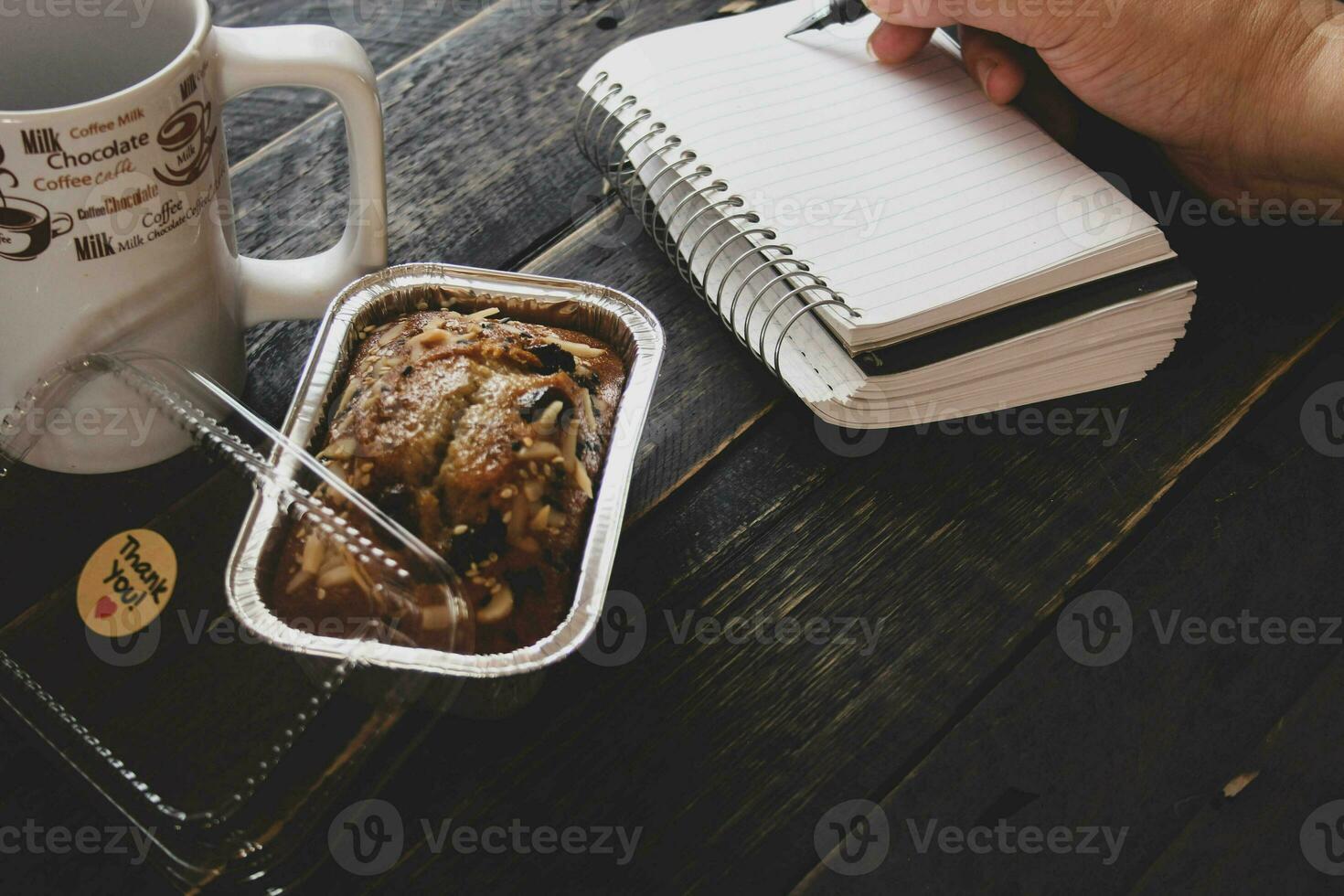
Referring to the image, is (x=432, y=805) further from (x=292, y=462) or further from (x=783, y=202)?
(x=783, y=202)

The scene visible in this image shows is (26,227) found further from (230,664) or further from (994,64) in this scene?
(994,64)

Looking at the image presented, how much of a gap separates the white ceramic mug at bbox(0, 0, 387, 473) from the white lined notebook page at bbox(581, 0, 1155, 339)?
1.05ft

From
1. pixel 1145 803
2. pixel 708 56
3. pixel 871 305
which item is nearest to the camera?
pixel 1145 803

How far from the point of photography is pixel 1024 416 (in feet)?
3.01

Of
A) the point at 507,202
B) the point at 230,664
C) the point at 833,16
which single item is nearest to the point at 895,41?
the point at 833,16

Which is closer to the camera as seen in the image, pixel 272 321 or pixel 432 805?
pixel 432 805

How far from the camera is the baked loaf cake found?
26.3 inches

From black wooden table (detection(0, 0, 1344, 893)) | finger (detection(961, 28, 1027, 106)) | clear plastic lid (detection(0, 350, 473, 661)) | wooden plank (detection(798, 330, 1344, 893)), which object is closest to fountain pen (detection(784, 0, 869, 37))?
finger (detection(961, 28, 1027, 106))

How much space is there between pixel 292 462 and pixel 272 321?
29 cm

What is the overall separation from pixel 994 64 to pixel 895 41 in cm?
10

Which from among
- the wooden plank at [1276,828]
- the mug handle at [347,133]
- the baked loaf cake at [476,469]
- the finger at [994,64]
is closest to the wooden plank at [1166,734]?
the wooden plank at [1276,828]

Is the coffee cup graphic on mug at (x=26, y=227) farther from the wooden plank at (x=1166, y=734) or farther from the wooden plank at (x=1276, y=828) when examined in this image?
the wooden plank at (x=1276, y=828)

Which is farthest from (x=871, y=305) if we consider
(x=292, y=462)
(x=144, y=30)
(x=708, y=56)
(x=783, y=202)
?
(x=144, y=30)

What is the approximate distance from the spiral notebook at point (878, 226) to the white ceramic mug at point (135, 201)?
0.29 metres
